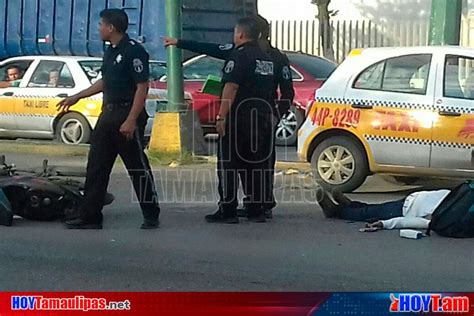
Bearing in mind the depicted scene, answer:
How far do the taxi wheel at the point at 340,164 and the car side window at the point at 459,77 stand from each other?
3.05 feet

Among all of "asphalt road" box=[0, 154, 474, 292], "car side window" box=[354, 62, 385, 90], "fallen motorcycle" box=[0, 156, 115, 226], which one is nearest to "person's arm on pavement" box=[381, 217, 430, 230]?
"asphalt road" box=[0, 154, 474, 292]

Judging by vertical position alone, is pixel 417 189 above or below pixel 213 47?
below

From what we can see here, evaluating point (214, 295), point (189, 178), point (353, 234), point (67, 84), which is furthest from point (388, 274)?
point (189, 178)

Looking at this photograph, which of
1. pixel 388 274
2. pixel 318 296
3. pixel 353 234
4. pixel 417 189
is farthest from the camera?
pixel 417 189

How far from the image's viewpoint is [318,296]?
13.0 feet

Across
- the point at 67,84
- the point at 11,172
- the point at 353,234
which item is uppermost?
the point at 67,84

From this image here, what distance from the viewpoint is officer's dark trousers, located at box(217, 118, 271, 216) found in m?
6.94

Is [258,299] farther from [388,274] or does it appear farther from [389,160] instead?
[389,160]

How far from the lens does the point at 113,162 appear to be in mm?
6543

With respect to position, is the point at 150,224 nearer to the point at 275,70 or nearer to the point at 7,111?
the point at 7,111

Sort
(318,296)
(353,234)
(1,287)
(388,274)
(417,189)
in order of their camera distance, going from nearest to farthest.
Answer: (318,296) → (1,287) → (388,274) → (353,234) → (417,189)

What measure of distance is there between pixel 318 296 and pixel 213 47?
3.46m

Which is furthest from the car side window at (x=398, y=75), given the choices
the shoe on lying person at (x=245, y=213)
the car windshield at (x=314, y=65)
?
the car windshield at (x=314, y=65)

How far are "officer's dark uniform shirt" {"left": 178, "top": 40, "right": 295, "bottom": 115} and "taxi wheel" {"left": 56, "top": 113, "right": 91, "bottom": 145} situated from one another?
919mm
